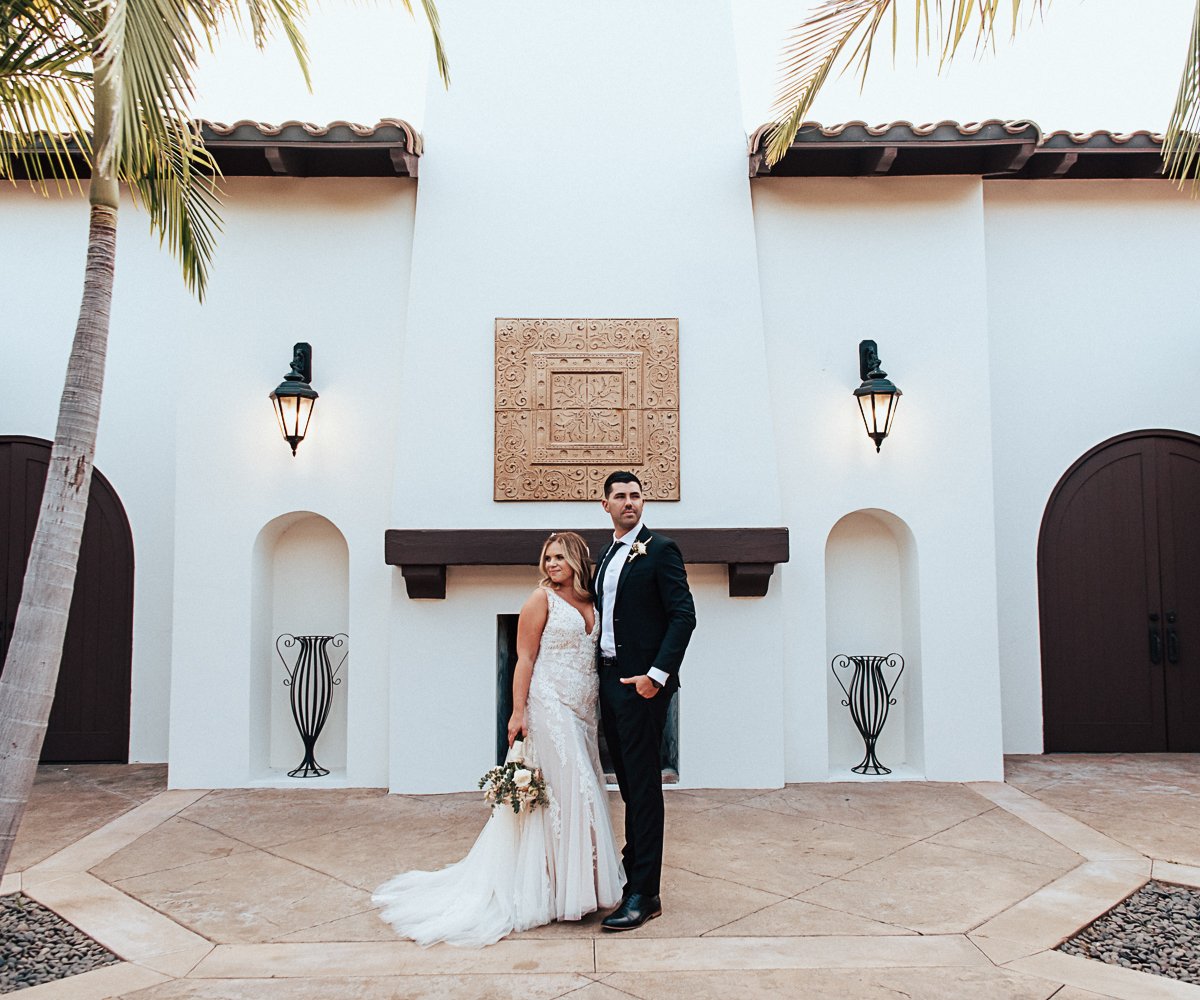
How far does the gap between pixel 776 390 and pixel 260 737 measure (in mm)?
4711

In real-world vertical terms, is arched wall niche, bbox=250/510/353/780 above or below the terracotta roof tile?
below

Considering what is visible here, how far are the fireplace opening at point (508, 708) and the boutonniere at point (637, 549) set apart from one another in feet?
8.24

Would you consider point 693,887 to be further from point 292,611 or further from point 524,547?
point 292,611

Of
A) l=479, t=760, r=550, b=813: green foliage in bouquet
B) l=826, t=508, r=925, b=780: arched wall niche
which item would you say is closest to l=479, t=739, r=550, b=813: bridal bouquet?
l=479, t=760, r=550, b=813: green foliage in bouquet

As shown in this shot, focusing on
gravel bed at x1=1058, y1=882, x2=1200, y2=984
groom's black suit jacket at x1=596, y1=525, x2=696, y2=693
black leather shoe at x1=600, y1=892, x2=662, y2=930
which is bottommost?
gravel bed at x1=1058, y1=882, x2=1200, y2=984

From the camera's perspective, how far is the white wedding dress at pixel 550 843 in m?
3.80

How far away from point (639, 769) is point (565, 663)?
0.58 metres

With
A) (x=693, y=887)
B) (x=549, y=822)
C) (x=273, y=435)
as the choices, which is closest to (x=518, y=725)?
(x=549, y=822)

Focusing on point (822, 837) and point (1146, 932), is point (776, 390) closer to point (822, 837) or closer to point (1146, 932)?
point (822, 837)

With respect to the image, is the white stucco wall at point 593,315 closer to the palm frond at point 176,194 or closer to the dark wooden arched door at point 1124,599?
the dark wooden arched door at point 1124,599

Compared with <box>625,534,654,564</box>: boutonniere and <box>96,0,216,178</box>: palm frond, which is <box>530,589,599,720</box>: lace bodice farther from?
<box>96,0,216,178</box>: palm frond

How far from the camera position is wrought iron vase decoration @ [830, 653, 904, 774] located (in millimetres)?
6480

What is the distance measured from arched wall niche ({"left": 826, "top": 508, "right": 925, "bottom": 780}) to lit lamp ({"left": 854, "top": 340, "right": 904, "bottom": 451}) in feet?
2.09

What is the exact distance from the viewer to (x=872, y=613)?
22.3 feet
